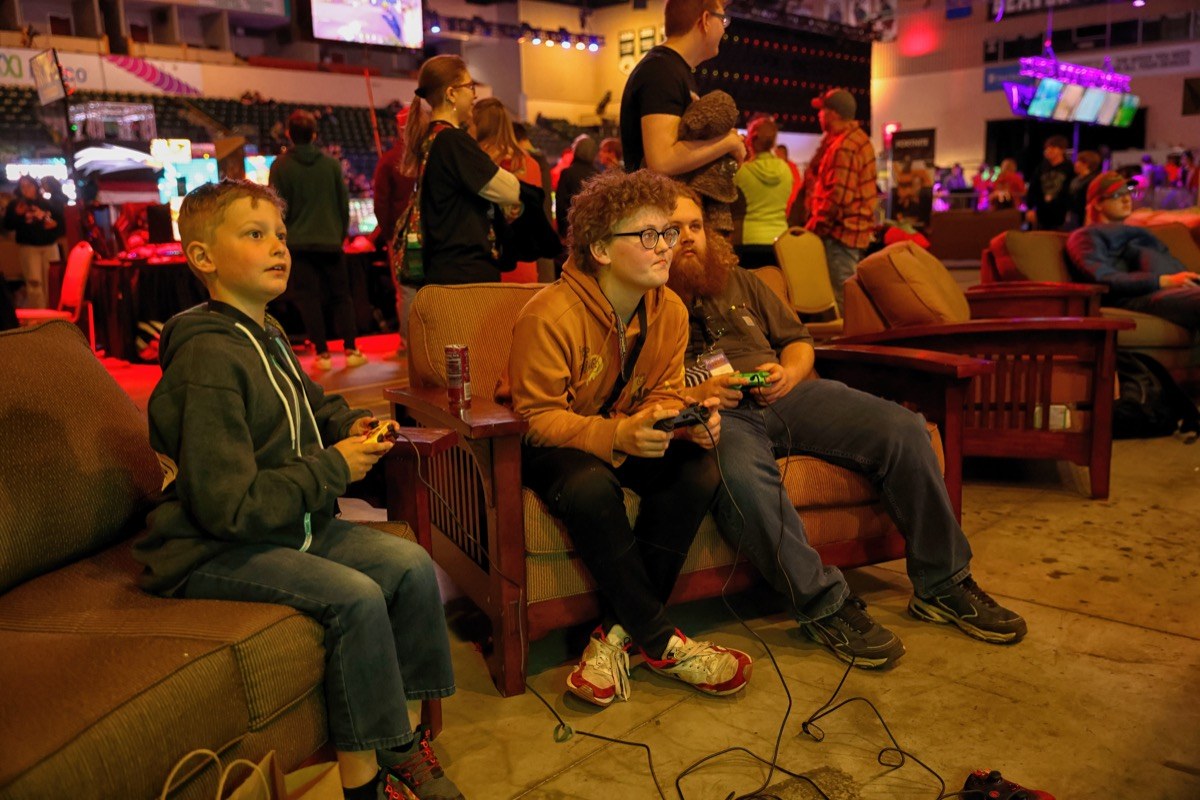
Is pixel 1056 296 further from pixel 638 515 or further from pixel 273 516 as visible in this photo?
pixel 273 516

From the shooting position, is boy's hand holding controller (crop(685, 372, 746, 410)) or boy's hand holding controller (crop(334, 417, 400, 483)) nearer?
boy's hand holding controller (crop(334, 417, 400, 483))

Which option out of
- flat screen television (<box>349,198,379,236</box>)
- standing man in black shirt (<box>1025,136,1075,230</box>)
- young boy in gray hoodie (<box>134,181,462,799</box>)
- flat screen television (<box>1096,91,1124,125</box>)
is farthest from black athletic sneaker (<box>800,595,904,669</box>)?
flat screen television (<box>1096,91,1124,125</box>)

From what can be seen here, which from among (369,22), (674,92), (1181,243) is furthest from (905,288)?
(369,22)

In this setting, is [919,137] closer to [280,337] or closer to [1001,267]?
Result: [1001,267]

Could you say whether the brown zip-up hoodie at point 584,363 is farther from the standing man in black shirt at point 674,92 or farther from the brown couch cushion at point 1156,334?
the brown couch cushion at point 1156,334

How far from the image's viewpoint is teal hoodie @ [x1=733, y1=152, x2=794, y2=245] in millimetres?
5496

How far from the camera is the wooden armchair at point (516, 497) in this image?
226cm

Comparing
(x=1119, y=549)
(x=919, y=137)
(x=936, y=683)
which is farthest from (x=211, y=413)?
(x=919, y=137)

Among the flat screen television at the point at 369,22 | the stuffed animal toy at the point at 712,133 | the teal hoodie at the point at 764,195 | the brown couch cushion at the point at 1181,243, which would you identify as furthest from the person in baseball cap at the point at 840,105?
the flat screen television at the point at 369,22

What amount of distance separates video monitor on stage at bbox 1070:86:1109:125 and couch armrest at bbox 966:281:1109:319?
585 inches

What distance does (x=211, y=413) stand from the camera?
1.70m

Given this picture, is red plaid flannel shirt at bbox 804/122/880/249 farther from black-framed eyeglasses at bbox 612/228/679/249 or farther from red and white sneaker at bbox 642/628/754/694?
red and white sneaker at bbox 642/628/754/694

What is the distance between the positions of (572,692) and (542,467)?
1.75ft

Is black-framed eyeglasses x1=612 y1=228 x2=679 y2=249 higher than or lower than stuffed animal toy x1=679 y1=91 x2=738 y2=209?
lower
